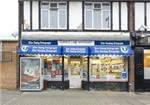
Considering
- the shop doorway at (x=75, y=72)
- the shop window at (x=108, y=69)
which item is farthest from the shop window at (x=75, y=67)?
the shop window at (x=108, y=69)

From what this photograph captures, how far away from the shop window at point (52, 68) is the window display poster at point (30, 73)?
5.44ft

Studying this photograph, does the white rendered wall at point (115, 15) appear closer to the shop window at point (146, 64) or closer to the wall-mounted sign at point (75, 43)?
the wall-mounted sign at point (75, 43)

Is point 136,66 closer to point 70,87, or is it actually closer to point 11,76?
point 70,87

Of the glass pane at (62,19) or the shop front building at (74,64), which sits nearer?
the shop front building at (74,64)

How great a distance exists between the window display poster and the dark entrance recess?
6734 millimetres

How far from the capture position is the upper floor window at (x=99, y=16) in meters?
32.9

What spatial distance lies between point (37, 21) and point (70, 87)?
5.22 m

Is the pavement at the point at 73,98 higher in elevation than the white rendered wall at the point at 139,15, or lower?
lower

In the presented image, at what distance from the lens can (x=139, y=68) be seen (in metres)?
32.3

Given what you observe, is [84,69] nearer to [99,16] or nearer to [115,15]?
[99,16]

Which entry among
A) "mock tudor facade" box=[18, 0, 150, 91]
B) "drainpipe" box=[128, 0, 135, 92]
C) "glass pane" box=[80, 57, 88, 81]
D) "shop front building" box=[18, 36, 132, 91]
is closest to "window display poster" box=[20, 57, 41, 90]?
"shop front building" box=[18, 36, 132, 91]

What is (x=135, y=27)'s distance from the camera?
32750 millimetres

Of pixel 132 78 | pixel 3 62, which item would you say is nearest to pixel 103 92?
pixel 132 78

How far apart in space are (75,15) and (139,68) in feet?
19.0
